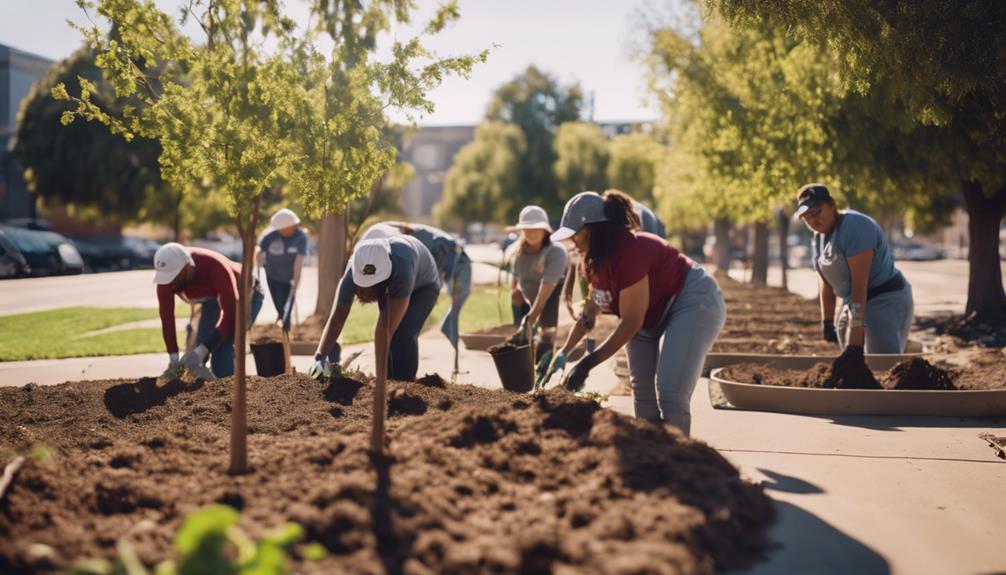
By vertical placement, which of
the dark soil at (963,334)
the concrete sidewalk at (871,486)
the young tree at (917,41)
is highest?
the young tree at (917,41)

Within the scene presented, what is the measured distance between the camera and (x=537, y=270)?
964 centimetres

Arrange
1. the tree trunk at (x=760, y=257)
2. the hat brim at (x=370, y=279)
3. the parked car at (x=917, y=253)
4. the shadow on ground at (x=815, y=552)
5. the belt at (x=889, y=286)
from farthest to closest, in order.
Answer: the parked car at (x=917, y=253) → the tree trunk at (x=760, y=257) → the belt at (x=889, y=286) → the hat brim at (x=370, y=279) → the shadow on ground at (x=815, y=552)

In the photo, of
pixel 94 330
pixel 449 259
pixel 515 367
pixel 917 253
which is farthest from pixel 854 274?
pixel 917 253

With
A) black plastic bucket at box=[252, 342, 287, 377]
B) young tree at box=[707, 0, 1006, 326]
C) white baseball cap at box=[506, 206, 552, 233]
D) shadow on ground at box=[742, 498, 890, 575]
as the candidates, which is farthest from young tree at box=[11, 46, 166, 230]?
shadow on ground at box=[742, 498, 890, 575]

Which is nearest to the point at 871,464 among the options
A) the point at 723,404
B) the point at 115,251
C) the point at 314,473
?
the point at 723,404

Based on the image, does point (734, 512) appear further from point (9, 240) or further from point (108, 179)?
point (108, 179)

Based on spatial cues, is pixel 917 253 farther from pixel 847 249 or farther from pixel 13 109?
pixel 847 249

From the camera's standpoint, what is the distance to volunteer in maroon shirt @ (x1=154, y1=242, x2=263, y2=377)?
7703 mm

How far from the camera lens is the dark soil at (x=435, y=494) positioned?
3480mm

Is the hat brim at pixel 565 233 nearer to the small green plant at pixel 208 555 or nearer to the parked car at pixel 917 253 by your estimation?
the small green plant at pixel 208 555

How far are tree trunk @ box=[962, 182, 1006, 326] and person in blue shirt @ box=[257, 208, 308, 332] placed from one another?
1085 centimetres

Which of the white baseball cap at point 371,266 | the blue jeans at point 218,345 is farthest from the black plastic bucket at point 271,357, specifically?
the white baseball cap at point 371,266

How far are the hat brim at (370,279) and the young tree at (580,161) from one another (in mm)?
43540

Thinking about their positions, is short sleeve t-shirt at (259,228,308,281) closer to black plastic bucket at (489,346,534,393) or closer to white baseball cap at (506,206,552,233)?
white baseball cap at (506,206,552,233)
